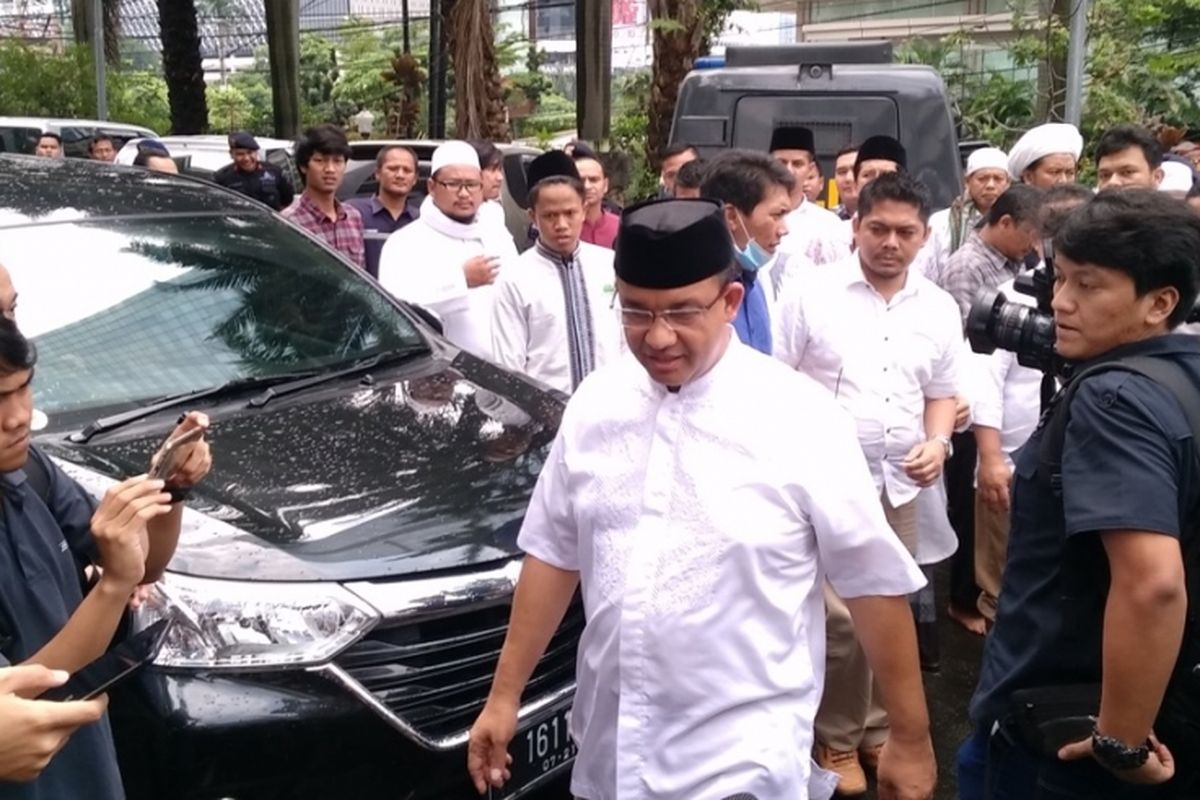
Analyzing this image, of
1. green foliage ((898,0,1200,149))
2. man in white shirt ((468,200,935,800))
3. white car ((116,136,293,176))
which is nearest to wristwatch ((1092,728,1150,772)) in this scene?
man in white shirt ((468,200,935,800))

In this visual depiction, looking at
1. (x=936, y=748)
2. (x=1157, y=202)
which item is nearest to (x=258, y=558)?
(x=1157, y=202)

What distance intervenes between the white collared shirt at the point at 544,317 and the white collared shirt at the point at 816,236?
1227 mm

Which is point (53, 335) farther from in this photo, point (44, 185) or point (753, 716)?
point (753, 716)

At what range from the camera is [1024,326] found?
2.64m

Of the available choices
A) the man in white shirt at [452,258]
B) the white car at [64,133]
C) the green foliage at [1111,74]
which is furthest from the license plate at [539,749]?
the white car at [64,133]

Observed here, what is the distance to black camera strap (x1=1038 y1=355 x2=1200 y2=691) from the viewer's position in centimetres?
197

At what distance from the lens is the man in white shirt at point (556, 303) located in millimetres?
4293

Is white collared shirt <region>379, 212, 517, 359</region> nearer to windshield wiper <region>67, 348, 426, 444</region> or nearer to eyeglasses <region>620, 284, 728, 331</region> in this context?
windshield wiper <region>67, 348, 426, 444</region>

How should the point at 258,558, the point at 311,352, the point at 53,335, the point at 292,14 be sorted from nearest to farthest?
the point at 258,558 < the point at 53,335 < the point at 311,352 < the point at 292,14

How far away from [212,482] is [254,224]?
4.84ft

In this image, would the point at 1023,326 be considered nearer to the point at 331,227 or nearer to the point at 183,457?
the point at 183,457

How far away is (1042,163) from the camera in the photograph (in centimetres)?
536

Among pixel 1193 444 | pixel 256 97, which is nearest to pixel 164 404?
pixel 1193 444

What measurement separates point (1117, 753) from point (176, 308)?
2.73m
